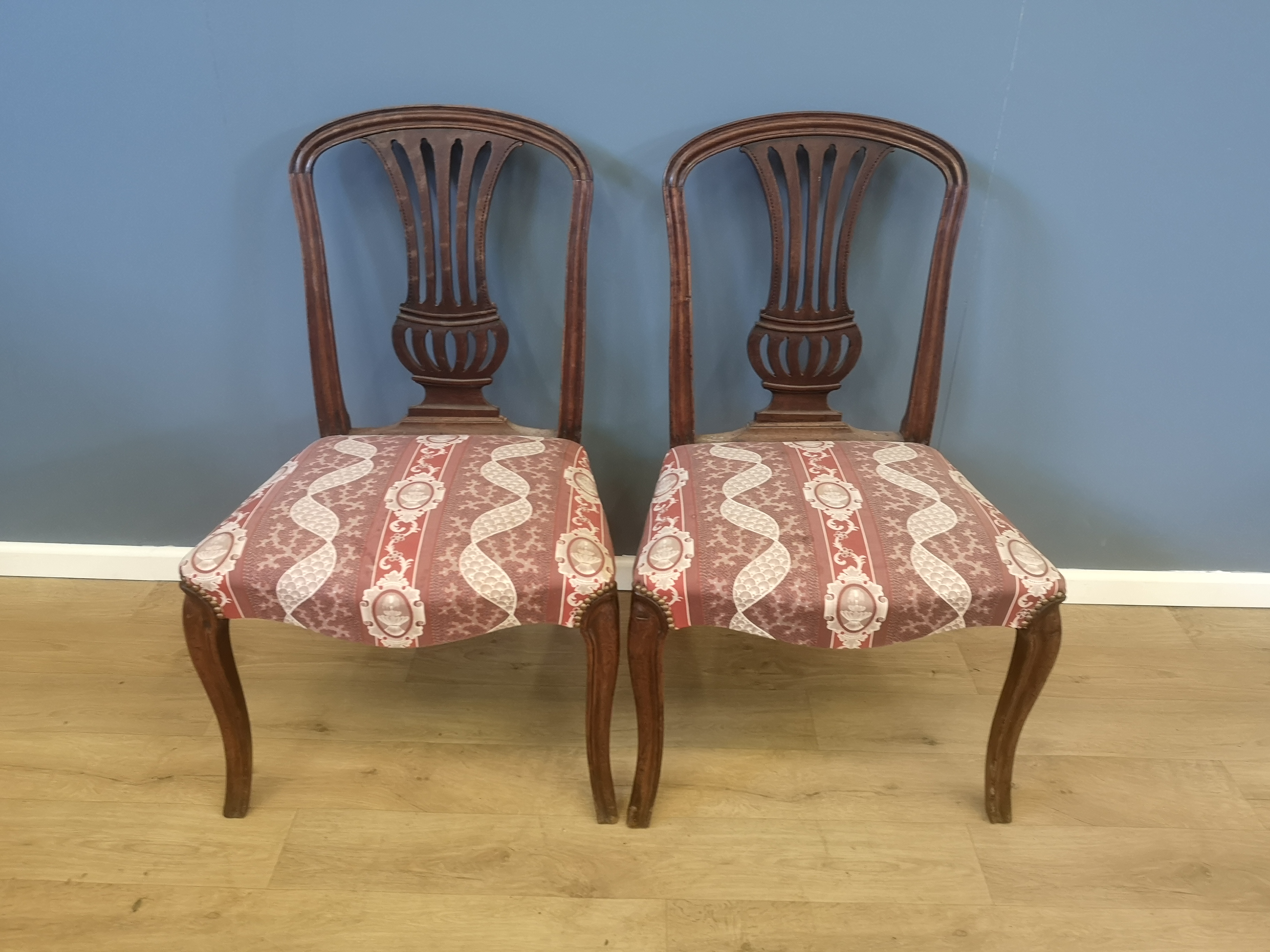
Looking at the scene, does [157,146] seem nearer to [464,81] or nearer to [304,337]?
[304,337]

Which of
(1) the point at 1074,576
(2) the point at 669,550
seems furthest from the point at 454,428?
(1) the point at 1074,576

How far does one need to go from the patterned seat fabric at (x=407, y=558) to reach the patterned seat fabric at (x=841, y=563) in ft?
0.38

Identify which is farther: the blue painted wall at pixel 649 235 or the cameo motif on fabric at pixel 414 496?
the blue painted wall at pixel 649 235

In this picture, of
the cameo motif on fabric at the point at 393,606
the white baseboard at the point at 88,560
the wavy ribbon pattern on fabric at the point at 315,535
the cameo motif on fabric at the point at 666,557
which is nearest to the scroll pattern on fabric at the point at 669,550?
the cameo motif on fabric at the point at 666,557

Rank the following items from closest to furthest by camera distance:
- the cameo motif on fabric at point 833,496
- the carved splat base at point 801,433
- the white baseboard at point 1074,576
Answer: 1. the cameo motif on fabric at point 833,496
2. the carved splat base at point 801,433
3. the white baseboard at point 1074,576

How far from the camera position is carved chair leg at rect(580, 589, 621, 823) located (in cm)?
109

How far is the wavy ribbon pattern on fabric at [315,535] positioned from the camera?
105cm

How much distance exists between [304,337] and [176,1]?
1.83 ft

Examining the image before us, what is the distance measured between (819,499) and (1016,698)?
409 mm

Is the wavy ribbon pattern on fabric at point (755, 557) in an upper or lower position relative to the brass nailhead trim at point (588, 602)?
upper

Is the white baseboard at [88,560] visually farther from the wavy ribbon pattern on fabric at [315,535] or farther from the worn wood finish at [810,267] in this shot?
the worn wood finish at [810,267]

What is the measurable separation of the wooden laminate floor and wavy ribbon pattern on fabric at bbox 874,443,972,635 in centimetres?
43

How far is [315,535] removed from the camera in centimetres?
109

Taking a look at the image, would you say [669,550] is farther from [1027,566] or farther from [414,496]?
[1027,566]
